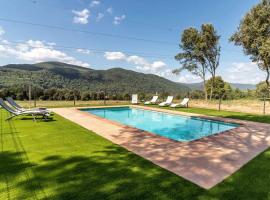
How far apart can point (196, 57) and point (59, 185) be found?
21166 mm

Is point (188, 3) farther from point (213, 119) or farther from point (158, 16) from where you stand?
point (213, 119)

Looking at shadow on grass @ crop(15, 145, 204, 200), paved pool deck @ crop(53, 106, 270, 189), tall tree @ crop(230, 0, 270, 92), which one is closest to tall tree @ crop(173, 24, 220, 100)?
tall tree @ crop(230, 0, 270, 92)

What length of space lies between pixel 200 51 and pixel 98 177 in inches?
801

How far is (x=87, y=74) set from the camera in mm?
61125

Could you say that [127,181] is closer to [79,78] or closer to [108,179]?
[108,179]

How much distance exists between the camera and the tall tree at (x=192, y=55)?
67.6 feet

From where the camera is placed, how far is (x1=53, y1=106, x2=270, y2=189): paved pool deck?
3.45 metres

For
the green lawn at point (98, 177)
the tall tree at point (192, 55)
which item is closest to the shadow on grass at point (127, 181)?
the green lawn at point (98, 177)

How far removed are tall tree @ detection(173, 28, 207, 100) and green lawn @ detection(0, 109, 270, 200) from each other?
18.1 meters

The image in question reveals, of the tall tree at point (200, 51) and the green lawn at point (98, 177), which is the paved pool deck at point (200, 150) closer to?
the green lawn at point (98, 177)

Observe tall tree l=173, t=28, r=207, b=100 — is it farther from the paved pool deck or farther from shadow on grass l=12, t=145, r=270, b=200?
shadow on grass l=12, t=145, r=270, b=200

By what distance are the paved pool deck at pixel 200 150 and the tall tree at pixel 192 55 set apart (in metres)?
15.5

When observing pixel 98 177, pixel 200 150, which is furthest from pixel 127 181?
pixel 200 150

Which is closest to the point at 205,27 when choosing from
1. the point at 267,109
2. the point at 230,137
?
the point at 267,109
